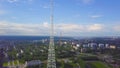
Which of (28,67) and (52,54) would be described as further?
(28,67)

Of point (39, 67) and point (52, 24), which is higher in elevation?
point (52, 24)

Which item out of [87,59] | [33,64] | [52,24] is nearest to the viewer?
[52,24]

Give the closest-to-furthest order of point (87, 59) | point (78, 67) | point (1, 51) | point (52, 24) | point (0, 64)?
point (0, 64) → point (1, 51) → point (52, 24) → point (78, 67) → point (87, 59)

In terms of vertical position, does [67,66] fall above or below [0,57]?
below

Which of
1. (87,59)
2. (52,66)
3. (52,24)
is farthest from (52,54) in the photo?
(87,59)

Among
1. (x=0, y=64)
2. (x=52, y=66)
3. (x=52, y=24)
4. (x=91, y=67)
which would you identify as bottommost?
(x=91, y=67)

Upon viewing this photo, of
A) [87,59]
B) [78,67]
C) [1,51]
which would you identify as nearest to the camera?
[1,51]

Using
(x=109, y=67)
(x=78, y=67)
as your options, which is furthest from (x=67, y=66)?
(x=109, y=67)

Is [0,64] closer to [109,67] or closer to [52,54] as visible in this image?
[52,54]

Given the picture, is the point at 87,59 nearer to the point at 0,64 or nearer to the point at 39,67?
the point at 39,67
